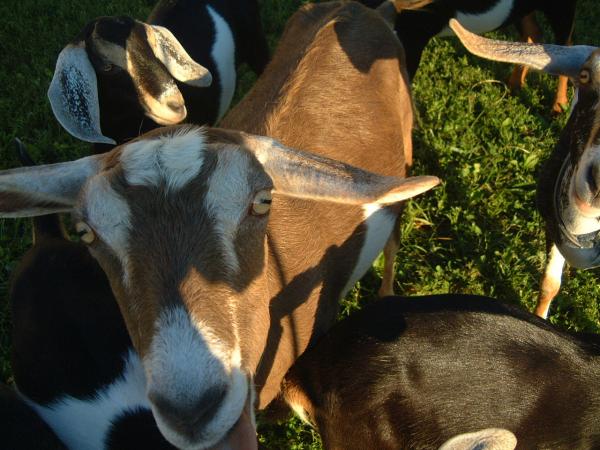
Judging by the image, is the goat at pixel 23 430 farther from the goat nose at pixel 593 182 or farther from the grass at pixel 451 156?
the goat nose at pixel 593 182

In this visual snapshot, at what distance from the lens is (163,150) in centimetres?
210

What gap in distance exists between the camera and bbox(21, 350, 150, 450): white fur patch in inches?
105

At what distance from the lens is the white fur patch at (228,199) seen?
1.98 meters

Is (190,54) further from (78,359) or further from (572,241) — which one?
(572,241)

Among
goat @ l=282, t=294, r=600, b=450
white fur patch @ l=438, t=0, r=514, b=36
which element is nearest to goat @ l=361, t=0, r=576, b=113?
white fur patch @ l=438, t=0, r=514, b=36

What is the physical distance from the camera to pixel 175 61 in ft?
13.7

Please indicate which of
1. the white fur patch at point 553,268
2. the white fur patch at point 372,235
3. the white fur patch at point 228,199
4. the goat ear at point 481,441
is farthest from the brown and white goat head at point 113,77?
the goat ear at point 481,441

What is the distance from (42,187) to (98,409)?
1.10 meters

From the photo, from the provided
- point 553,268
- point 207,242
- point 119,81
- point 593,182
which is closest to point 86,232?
point 207,242

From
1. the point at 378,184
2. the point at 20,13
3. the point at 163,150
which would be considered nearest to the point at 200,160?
the point at 163,150

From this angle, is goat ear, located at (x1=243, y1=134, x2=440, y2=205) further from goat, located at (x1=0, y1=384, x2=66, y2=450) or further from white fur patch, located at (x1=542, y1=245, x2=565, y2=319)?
white fur patch, located at (x1=542, y1=245, x2=565, y2=319)

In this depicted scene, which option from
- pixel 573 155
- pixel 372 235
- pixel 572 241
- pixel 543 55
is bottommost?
pixel 372 235

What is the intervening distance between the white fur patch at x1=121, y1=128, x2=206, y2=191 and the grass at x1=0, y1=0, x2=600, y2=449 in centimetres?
219

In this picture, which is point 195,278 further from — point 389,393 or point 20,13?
point 20,13
